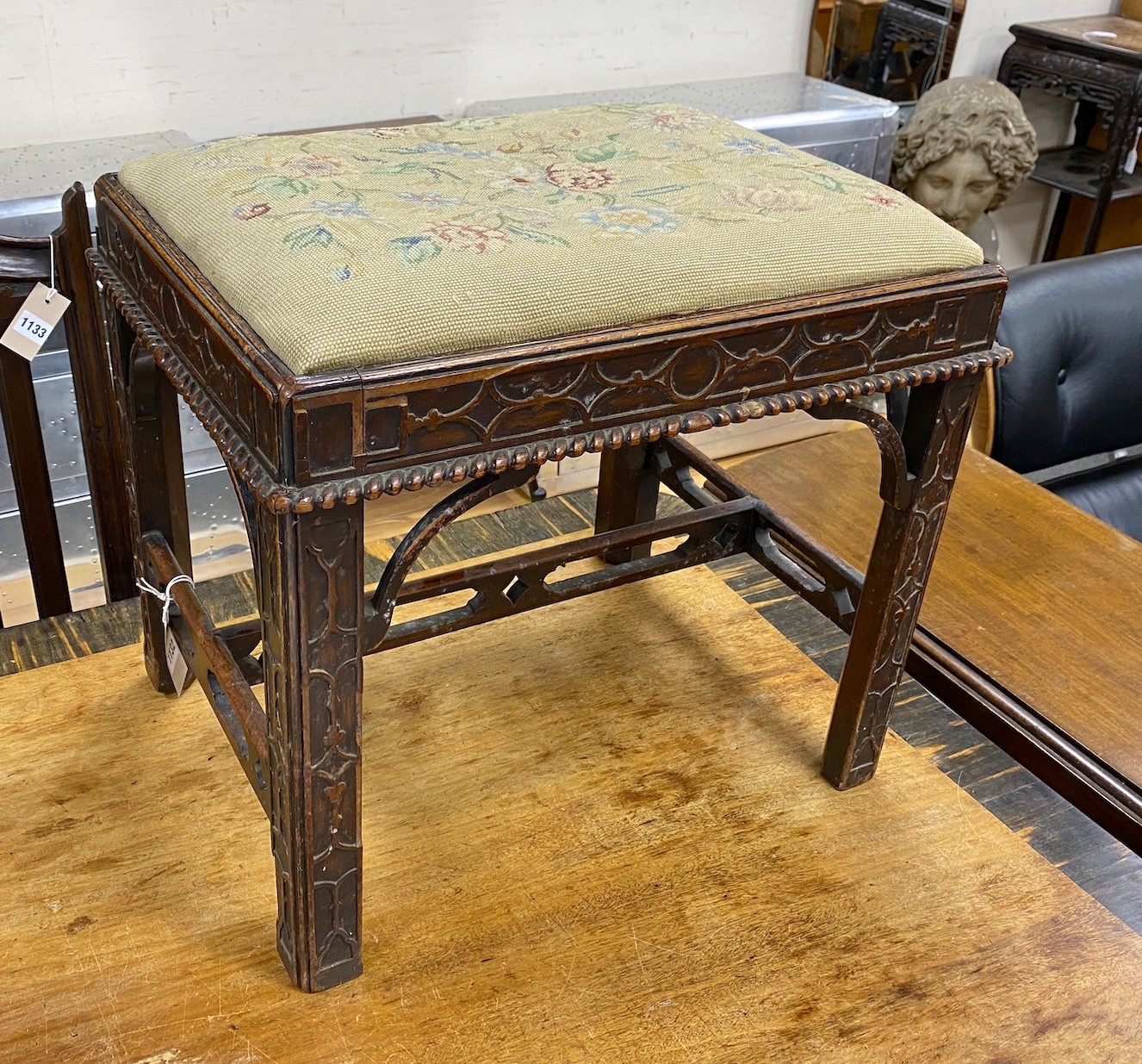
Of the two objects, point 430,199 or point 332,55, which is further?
point 332,55

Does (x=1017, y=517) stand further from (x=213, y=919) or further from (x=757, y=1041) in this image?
(x=213, y=919)

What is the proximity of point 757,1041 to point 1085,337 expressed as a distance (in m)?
1.16

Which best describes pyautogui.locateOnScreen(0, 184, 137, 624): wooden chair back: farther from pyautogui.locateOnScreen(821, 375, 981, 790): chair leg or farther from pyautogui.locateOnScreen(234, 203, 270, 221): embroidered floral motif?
pyautogui.locateOnScreen(821, 375, 981, 790): chair leg

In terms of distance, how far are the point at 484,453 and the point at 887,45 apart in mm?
2245

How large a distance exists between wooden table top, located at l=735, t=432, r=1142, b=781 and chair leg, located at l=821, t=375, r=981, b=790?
0.69ft

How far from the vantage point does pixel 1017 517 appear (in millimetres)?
1506

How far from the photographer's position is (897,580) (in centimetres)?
100

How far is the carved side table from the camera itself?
258 centimetres

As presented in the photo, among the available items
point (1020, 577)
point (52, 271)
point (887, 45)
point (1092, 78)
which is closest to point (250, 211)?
point (52, 271)

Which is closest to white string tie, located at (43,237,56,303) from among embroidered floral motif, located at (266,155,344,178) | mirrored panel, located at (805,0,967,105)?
embroidered floral motif, located at (266,155,344,178)

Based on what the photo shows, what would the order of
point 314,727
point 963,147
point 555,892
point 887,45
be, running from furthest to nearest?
point 887,45, point 963,147, point 555,892, point 314,727

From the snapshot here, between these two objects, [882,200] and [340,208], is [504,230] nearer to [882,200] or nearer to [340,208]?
[340,208]

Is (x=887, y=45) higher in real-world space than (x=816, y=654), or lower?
higher

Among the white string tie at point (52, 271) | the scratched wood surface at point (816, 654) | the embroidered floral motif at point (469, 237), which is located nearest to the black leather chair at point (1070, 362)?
the scratched wood surface at point (816, 654)
